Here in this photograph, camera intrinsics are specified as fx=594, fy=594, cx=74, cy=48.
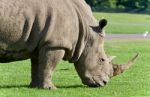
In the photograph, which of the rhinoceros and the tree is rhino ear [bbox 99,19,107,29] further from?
the tree

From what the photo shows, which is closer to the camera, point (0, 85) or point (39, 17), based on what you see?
point (39, 17)

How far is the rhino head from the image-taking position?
12828 mm

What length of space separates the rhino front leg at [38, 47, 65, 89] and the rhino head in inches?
27.9

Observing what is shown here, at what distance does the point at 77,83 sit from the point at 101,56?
45.9 inches

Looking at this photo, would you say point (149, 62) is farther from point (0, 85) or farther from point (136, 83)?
point (0, 85)

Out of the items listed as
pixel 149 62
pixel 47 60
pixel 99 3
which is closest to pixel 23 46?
pixel 47 60

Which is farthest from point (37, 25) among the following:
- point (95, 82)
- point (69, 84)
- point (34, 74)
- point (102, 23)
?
point (69, 84)

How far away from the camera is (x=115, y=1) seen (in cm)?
10119

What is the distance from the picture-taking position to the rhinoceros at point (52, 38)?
11.7 m

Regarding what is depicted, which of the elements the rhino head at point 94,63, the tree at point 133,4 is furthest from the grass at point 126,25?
the tree at point 133,4

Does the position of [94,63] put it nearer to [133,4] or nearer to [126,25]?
[126,25]

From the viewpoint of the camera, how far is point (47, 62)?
12.2 m

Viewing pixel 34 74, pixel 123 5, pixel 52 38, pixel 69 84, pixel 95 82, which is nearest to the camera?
pixel 52 38

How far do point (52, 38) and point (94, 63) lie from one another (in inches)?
52.0
